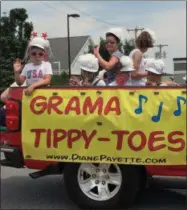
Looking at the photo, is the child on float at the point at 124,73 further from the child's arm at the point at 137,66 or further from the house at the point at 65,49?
the house at the point at 65,49

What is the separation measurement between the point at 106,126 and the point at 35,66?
1190mm

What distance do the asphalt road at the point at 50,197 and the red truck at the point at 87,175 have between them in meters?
0.26

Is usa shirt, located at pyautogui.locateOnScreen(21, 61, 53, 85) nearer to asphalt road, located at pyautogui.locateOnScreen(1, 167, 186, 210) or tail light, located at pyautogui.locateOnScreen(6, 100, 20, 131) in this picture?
tail light, located at pyautogui.locateOnScreen(6, 100, 20, 131)

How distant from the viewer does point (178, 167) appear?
4.86 metres

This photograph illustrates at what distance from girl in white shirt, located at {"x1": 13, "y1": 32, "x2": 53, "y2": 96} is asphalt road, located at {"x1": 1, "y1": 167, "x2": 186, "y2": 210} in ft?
4.66

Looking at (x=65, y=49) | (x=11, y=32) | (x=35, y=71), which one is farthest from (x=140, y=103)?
(x=65, y=49)

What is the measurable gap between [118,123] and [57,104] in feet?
Answer: 2.24

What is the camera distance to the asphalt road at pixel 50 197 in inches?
213

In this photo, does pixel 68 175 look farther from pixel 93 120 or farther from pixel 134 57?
pixel 134 57

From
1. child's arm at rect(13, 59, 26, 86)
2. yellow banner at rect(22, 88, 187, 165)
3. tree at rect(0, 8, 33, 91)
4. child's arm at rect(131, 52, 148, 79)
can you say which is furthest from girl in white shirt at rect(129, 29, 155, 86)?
tree at rect(0, 8, 33, 91)

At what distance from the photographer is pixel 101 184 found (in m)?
5.18

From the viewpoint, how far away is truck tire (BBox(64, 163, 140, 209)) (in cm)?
505

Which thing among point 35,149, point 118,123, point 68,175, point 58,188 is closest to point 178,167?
point 118,123

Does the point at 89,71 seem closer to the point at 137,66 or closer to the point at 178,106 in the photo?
the point at 137,66
